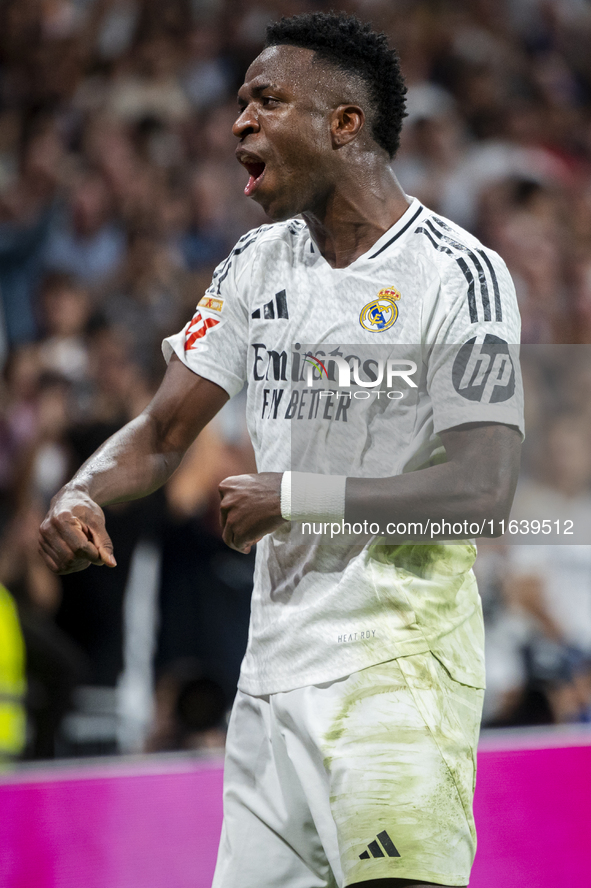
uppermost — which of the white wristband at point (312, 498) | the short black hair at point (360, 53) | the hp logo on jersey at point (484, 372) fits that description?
the short black hair at point (360, 53)

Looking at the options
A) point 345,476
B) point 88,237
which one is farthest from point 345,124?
point 88,237

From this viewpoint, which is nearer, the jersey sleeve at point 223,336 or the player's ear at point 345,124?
the player's ear at point 345,124

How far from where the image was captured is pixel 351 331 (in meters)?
1.76

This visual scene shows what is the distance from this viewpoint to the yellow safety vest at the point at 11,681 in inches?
127

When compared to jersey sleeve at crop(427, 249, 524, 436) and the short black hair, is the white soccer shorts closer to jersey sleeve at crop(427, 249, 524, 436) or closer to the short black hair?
jersey sleeve at crop(427, 249, 524, 436)

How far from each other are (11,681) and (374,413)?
2126 millimetres

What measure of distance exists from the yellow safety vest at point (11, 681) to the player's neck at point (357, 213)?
206cm

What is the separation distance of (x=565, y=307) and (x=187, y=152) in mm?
2138

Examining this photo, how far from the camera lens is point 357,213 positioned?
1833mm

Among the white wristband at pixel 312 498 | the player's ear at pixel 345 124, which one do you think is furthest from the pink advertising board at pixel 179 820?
the player's ear at pixel 345 124

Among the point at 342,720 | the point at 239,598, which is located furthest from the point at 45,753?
the point at 342,720

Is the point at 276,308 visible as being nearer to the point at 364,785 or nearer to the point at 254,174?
the point at 254,174

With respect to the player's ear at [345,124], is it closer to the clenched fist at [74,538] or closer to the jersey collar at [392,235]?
the jersey collar at [392,235]

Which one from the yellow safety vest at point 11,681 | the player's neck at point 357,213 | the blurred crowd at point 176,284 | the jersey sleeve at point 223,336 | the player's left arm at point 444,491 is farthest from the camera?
the blurred crowd at point 176,284
